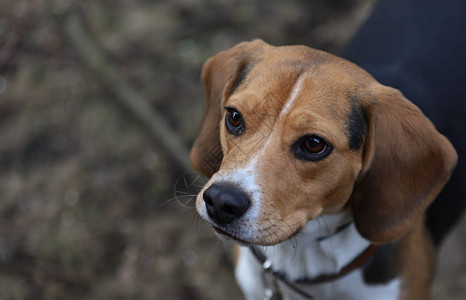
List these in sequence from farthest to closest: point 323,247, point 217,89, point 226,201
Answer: point 217,89 < point 323,247 < point 226,201

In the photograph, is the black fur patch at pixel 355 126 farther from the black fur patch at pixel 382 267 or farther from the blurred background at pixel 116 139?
the blurred background at pixel 116 139

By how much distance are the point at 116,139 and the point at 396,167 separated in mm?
3622

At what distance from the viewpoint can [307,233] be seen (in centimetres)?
318

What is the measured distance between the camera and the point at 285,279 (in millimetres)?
3426

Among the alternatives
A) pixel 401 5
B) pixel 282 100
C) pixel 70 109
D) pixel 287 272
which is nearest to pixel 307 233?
pixel 287 272

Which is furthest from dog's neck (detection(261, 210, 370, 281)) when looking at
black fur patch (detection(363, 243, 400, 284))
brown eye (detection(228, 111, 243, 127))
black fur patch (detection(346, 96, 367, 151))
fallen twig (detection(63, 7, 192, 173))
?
→ fallen twig (detection(63, 7, 192, 173))

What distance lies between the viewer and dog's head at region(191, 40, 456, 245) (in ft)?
8.71

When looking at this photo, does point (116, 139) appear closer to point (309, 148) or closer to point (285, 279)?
point (285, 279)

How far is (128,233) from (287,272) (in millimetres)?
2354

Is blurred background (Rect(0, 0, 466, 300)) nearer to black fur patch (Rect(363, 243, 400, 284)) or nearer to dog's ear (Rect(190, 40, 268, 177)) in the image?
dog's ear (Rect(190, 40, 268, 177))

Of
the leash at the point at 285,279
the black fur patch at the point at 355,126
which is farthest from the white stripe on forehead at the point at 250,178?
the leash at the point at 285,279

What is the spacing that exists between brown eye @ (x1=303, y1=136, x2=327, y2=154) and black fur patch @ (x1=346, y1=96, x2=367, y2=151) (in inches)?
7.4

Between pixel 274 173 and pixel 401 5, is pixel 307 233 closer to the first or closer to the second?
pixel 274 173

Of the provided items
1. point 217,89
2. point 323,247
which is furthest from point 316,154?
point 217,89
